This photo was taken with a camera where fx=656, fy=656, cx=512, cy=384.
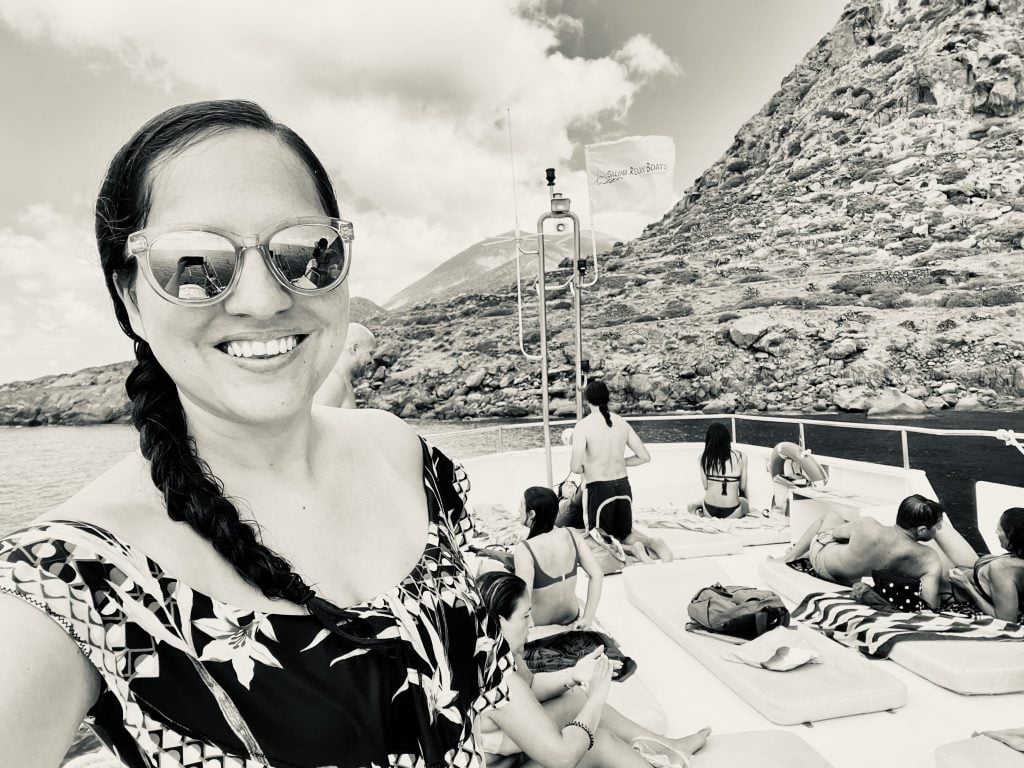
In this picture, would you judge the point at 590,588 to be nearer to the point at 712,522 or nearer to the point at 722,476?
the point at 712,522

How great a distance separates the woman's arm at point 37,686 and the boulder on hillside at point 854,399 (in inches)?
1375

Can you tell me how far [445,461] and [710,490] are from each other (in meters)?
4.99

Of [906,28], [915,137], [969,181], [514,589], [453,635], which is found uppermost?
[906,28]

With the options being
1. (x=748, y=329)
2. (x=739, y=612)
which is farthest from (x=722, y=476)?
(x=748, y=329)

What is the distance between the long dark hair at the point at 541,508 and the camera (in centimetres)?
323

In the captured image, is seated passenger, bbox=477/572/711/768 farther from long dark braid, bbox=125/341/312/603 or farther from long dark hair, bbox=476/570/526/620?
long dark braid, bbox=125/341/312/603

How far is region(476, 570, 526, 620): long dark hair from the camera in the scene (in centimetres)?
233

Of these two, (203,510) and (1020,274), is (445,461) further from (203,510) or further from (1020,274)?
(1020,274)

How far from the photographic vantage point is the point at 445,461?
0.98 metres

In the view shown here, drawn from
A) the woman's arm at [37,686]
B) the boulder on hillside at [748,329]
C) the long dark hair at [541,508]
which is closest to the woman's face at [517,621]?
the long dark hair at [541,508]

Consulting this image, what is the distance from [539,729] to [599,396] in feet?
11.8

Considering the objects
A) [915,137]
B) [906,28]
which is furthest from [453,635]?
[906,28]

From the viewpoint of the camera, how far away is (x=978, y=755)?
191 cm

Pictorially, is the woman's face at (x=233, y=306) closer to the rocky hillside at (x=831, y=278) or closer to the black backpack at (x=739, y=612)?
the black backpack at (x=739, y=612)
